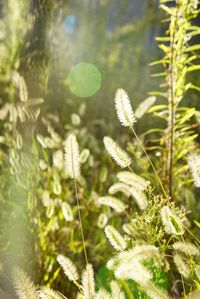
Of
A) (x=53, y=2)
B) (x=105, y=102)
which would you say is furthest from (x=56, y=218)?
(x=105, y=102)

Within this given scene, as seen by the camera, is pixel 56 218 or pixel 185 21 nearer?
pixel 185 21

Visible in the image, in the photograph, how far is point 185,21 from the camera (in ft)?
3.82

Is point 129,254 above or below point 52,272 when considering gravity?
above

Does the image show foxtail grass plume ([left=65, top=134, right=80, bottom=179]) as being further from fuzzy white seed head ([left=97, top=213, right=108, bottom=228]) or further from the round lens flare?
the round lens flare

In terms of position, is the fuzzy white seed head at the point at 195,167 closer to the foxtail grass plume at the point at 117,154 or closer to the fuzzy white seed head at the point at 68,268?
the foxtail grass plume at the point at 117,154

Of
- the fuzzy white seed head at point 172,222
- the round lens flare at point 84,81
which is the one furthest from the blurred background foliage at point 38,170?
the round lens flare at point 84,81

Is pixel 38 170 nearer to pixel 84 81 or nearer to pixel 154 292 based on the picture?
pixel 154 292

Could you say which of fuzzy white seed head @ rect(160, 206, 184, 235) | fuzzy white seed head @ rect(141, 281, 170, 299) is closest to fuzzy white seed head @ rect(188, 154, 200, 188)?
fuzzy white seed head @ rect(160, 206, 184, 235)

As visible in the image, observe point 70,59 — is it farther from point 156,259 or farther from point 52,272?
point 156,259

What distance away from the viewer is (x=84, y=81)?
9.14ft

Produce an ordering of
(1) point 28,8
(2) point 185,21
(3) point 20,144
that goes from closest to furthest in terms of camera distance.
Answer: (2) point 185,21 → (3) point 20,144 → (1) point 28,8

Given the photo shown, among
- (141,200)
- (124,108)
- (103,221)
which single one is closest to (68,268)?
(141,200)

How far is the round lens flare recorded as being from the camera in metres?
2.85

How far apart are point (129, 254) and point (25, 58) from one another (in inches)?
29.9
